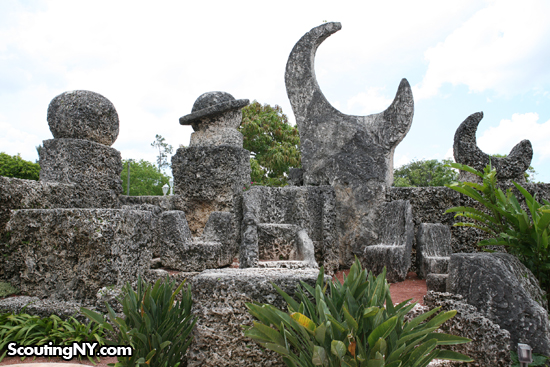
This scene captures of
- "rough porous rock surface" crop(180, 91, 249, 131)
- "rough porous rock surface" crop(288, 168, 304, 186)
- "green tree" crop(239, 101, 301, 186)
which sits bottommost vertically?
"rough porous rock surface" crop(288, 168, 304, 186)

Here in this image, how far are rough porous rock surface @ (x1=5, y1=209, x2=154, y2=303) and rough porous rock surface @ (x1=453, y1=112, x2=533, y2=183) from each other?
4.30 metres

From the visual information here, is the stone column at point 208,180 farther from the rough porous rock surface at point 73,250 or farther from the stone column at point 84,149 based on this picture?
the rough porous rock surface at point 73,250

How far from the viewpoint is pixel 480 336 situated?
94.4 inches

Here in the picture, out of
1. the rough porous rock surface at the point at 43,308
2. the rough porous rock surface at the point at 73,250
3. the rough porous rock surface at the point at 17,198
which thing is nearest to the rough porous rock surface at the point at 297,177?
the rough porous rock surface at the point at 73,250

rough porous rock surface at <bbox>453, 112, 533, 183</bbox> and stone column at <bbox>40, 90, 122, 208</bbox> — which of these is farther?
rough porous rock surface at <bbox>453, 112, 533, 183</bbox>

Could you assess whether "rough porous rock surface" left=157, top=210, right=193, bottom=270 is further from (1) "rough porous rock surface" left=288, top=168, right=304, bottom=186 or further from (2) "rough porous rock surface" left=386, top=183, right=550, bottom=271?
(2) "rough porous rock surface" left=386, top=183, right=550, bottom=271

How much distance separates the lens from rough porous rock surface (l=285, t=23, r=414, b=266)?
538 centimetres

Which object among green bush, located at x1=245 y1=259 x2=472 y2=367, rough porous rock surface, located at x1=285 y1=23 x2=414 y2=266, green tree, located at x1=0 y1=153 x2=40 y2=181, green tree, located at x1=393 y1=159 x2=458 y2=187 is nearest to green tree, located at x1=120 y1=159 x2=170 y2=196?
green tree, located at x1=0 y1=153 x2=40 y2=181

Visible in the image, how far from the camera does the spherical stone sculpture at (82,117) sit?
443 cm

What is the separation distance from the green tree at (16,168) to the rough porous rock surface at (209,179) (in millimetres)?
7826

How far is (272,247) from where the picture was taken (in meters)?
4.32

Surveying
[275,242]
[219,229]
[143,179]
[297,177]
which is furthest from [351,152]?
[143,179]

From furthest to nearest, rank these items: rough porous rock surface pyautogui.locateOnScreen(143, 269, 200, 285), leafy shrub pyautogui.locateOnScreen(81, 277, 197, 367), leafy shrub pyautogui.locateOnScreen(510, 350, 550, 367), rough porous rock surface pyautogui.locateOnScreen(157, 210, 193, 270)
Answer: rough porous rock surface pyautogui.locateOnScreen(157, 210, 193, 270)
rough porous rock surface pyautogui.locateOnScreen(143, 269, 200, 285)
leafy shrub pyautogui.locateOnScreen(510, 350, 550, 367)
leafy shrub pyautogui.locateOnScreen(81, 277, 197, 367)

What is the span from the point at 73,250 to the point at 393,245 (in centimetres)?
346
